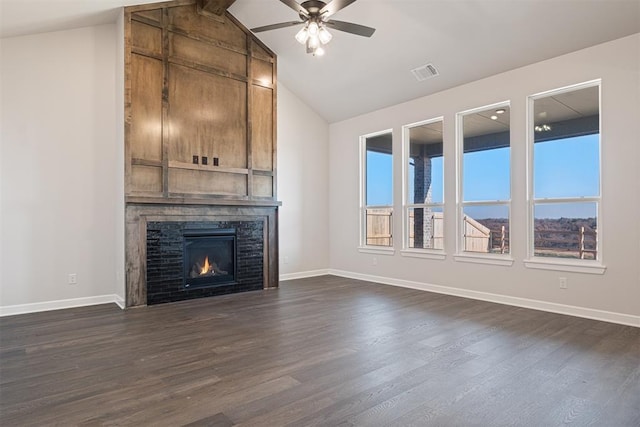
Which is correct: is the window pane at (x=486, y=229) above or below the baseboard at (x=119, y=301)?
above

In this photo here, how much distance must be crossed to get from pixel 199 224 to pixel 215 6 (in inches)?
122

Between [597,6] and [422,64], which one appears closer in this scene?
[597,6]

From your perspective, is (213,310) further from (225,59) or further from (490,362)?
(225,59)

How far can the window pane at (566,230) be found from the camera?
14.2ft

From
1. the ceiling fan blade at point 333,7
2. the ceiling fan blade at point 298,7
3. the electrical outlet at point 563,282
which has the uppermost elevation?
the ceiling fan blade at point 298,7

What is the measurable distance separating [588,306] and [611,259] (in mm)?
583

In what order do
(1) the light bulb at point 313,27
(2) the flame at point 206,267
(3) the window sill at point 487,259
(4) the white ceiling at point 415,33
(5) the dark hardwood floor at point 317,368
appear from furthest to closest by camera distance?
(2) the flame at point 206,267 → (3) the window sill at point 487,259 → (4) the white ceiling at point 415,33 → (1) the light bulb at point 313,27 → (5) the dark hardwood floor at point 317,368

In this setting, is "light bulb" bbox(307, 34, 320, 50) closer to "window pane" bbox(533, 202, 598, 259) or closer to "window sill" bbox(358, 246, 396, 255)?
"window pane" bbox(533, 202, 598, 259)

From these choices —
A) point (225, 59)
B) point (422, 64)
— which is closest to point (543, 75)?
point (422, 64)

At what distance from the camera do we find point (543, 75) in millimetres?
4617

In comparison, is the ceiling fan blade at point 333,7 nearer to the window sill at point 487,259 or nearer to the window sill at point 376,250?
the window sill at point 487,259

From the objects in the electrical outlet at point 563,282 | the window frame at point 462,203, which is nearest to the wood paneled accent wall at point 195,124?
the window frame at point 462,203

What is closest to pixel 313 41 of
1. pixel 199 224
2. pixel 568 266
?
pixel 199 224

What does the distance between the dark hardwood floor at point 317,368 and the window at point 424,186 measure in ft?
5.51
